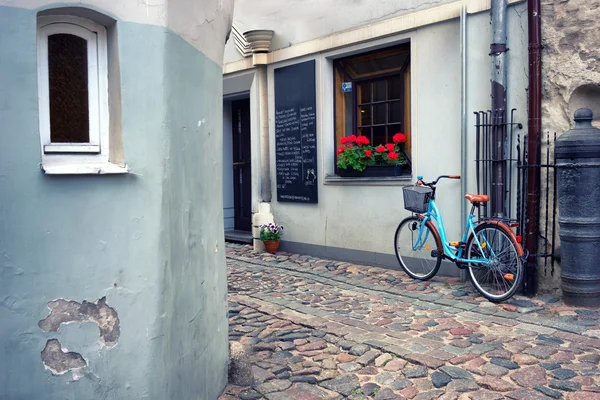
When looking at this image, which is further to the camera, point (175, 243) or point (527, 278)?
point (527, 278)

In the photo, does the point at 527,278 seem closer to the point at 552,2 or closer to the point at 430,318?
the point at 430,318

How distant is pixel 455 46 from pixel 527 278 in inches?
112

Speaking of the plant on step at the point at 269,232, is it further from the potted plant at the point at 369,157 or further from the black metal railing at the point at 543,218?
the black metal railing at the point at 543,218

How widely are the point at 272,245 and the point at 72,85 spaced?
22.4ft

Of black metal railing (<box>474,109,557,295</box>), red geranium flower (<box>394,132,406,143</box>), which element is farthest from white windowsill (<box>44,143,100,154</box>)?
red geranium flower (<box>394,132,406,143</box>)

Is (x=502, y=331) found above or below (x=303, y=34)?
below

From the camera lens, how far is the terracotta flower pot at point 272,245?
953 cm

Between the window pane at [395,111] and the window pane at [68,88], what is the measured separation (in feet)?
18.9

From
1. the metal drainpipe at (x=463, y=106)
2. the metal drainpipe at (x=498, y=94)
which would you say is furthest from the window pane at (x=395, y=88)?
the metal drainpipe at (x=498, y=94)

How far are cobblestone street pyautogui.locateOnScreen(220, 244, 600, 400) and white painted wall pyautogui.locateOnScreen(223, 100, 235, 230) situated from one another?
441 centimetres

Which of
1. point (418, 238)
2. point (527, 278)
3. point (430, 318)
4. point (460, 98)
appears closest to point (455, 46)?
point (460, 98)

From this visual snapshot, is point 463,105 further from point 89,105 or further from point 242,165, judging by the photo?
point 242,165

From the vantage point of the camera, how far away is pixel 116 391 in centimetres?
284

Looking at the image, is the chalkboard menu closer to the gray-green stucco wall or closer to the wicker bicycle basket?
the wicker bicycle basket
